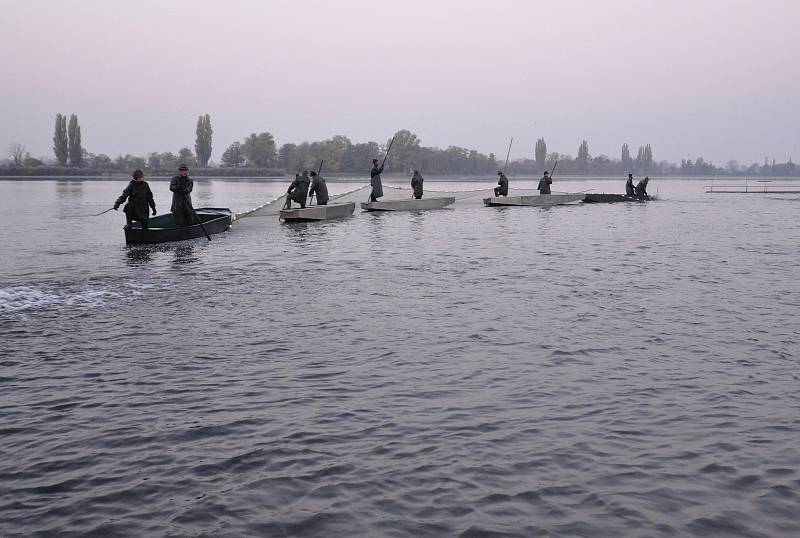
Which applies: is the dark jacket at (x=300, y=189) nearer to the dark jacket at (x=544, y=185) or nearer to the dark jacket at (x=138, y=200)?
the dark jacket at (x=138, y=200)

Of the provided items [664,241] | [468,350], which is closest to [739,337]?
[468,350]

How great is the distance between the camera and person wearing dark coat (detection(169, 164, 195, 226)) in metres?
23.5

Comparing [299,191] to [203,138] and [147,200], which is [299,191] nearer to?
[147,200]

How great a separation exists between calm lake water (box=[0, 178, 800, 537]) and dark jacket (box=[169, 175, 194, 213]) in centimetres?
650

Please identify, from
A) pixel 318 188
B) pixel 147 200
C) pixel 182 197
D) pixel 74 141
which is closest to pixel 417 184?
pixel 318 188

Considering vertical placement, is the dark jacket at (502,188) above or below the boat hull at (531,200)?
above

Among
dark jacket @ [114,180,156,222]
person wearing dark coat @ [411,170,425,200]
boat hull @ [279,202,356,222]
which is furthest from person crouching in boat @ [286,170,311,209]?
dark jacket @ [114,180,156,222]

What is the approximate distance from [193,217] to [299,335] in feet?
49.8

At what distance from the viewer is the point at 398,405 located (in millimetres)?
7848

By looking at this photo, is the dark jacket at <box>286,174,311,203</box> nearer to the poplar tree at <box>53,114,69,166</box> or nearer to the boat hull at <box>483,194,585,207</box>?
the boat hull at <box>483,194,585,207</box>

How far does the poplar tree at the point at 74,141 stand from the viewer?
15738 centimetres

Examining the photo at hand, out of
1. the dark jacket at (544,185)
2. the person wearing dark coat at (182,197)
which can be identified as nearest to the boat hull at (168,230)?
the person wearing dark coat at (182,197)

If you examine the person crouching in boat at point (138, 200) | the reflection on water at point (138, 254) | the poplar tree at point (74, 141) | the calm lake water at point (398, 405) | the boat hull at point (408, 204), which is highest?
the poplar tree at point (74, 141)

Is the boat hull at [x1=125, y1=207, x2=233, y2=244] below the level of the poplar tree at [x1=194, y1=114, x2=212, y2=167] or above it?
below
